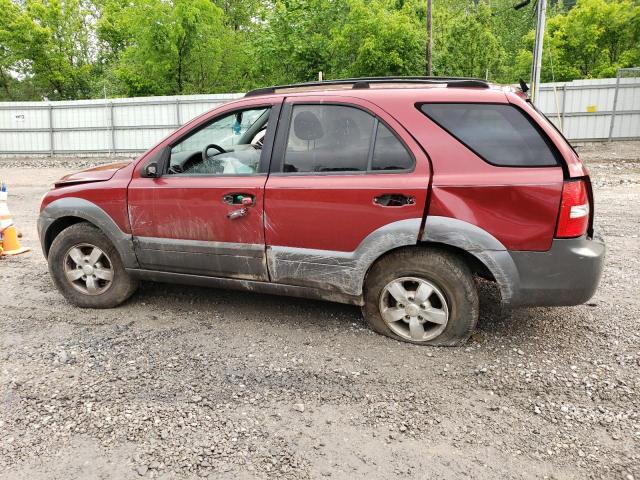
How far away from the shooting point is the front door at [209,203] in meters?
3.95

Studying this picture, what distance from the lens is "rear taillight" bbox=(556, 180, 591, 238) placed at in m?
3.28

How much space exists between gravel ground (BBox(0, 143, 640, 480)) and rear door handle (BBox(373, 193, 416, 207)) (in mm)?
1046

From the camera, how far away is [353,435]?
9.20ft

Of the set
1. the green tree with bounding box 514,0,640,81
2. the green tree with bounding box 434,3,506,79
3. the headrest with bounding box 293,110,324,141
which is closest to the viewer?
the headrest with bounding box 293,110,324,141

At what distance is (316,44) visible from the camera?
27.4 metres

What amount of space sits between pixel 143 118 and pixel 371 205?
1957 cm

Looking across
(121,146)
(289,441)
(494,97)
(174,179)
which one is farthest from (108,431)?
(121,146)

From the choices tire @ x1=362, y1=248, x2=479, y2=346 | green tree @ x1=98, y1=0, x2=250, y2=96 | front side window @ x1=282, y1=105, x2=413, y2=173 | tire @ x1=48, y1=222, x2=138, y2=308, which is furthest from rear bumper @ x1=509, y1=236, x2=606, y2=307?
green tree @ x1=98, y1=0, x2=250, y2=96

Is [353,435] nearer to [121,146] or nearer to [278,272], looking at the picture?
[278,272]

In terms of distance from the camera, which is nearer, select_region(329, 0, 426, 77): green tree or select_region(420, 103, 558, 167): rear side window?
select_region(420, 103, 558, 167): rear side window

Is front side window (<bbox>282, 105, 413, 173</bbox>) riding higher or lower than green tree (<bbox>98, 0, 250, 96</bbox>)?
lower

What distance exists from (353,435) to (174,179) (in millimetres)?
2472

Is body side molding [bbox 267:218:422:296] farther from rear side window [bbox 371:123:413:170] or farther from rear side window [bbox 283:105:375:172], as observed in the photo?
rear side window [bbox 283:105:375:172]

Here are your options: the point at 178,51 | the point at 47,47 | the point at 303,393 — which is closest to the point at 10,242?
the point at 303,393
